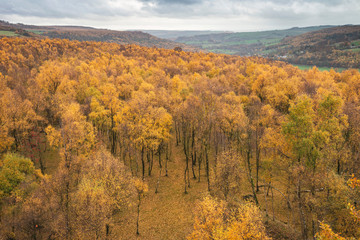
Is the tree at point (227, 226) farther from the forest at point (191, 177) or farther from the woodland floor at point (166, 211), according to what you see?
the woodland floor at point (166, 211)

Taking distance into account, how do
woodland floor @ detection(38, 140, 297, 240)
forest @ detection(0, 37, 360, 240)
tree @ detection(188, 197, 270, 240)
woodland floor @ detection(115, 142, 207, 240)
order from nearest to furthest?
1. tree @ detection(188, 197, 270, 240)
2. forest @ detection(0, 37, 360, 240)
3. woodland floor @ detection(38, 140, 297, 240)
4. woodland floor @ detection(115, 142, 207, 240)

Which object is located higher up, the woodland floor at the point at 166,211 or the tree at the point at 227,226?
the tree at the point at 227,226

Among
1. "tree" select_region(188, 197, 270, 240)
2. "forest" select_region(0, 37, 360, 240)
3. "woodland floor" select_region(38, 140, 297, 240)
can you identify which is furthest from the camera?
"woodland floor" select_region(38, 140, 297, 240)

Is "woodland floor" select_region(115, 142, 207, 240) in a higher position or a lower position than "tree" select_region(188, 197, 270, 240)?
lower

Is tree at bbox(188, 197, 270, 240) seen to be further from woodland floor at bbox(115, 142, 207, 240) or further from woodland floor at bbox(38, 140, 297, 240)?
woodland floor at bbox(115, 142, 207, 240)

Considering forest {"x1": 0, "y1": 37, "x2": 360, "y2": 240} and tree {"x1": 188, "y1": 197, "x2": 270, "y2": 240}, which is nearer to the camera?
tree {"x1": 188, "y1": 197, "x2": 270, "y2": 240}

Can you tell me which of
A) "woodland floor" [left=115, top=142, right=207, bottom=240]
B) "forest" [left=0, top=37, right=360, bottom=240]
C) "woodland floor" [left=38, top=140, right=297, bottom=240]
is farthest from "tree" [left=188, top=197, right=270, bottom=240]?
"woodland floor" [left=115, top=142, right=207, bottom=240]

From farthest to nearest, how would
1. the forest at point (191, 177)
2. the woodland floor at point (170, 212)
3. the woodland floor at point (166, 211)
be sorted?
1. the woodland floor at point (166, 211)
2. the woodland floor at point (170, 212)
3. the forest at point (191, 177)

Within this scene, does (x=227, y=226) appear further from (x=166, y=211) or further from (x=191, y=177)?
(x=191, y=177)

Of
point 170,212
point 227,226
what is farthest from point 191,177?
point 227,226

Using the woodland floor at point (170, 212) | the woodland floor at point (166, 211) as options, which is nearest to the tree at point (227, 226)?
the woodland floor at point (170, 212)

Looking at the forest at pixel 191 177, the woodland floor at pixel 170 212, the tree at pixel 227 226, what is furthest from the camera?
the woodland floor at pixel 170 212

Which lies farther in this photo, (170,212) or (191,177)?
(191,177)

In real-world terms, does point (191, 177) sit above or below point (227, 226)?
below
